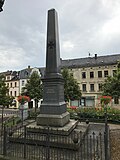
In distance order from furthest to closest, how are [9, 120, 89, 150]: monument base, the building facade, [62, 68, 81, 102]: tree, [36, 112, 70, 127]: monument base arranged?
1. the building facade
2. [62, 68, 81, 102]: tree
3. [36, 112, 70, 127]: monument base
4. [9, 120, 89, 150]: monument base

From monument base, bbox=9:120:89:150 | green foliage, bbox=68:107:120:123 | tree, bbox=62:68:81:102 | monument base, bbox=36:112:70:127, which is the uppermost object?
tree, bbox=62:68:81:102

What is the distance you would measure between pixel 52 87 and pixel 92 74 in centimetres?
2674

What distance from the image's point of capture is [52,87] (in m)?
7.85

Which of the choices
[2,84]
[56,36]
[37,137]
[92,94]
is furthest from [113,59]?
[37,137]

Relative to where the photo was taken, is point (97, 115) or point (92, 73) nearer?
point (97, 115)

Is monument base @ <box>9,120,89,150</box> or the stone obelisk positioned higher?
the stone obelisk

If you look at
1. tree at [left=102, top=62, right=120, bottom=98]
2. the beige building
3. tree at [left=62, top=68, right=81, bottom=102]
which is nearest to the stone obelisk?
tree at [left=102, top=62, right=120, bottom=98]

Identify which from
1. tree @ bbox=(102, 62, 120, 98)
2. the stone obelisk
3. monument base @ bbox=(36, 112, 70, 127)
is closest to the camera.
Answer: monument base @ bbox=(36, 112, 70, 127)

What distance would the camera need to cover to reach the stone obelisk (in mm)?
7309

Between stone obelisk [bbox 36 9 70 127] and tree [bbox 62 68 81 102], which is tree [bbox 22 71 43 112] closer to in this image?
tree [bbox 62 68 81 102]

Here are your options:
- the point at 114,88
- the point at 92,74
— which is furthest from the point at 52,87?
the point at 92,74

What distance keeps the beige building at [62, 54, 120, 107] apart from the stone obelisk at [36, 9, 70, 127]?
83.8ft

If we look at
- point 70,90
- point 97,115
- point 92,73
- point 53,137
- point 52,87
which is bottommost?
point 97,115

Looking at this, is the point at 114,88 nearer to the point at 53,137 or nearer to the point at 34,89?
the point at 34,89
